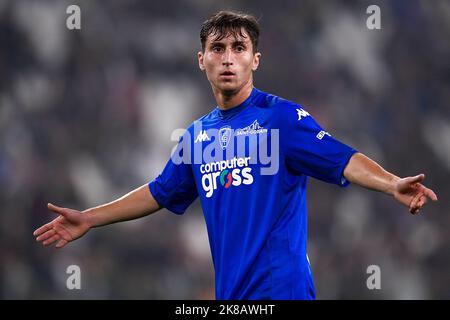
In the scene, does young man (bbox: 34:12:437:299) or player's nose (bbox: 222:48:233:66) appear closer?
young man (bbox: 34:12:437:299)

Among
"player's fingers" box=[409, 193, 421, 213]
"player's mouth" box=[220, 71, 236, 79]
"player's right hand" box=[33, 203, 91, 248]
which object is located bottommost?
"player's fingers" box=[409, 193, 421, 213]

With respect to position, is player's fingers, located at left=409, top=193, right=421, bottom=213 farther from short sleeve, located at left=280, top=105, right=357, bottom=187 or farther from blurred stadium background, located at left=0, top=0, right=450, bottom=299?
blurred stadium background, located at left=0, top=0, right=450, bottom=299

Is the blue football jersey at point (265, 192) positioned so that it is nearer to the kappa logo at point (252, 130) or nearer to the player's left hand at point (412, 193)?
the kappa logo at point (252, 130)

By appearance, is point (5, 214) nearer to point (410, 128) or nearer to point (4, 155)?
point (4, 155)

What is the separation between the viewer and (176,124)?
9.48 metres

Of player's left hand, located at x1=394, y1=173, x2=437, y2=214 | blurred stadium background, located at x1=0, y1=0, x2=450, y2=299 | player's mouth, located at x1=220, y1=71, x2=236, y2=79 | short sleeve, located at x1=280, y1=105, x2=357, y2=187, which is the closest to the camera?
player's left hand, located at x1=394, y1=173, x2=437, y2=214

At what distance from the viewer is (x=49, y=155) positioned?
923cm

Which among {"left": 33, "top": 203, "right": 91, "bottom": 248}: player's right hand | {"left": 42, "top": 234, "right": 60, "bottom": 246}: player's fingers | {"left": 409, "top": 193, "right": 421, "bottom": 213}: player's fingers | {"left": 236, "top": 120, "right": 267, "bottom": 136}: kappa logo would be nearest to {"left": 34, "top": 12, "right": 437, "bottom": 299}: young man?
{"left": 236, "top": 120, "right": 267, "bottom": 136}: kappa logo

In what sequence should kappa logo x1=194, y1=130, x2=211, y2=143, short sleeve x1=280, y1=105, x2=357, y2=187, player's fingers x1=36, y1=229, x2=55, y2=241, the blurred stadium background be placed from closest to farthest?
short sleeve x1=280, y1=105, x2=357, y2=187, kappa logo x1=194, y1=130, x2=211, y2=143, player's fingers x1=36, y1=229, x2=55, y2=241, the blurred stadium background

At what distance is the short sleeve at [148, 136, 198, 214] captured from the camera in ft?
16.2

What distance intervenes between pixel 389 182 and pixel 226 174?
3.17 ft

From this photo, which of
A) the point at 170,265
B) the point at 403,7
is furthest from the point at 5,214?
the point at 403,7

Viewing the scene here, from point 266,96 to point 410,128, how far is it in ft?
17.4

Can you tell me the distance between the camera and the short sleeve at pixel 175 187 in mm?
4926
